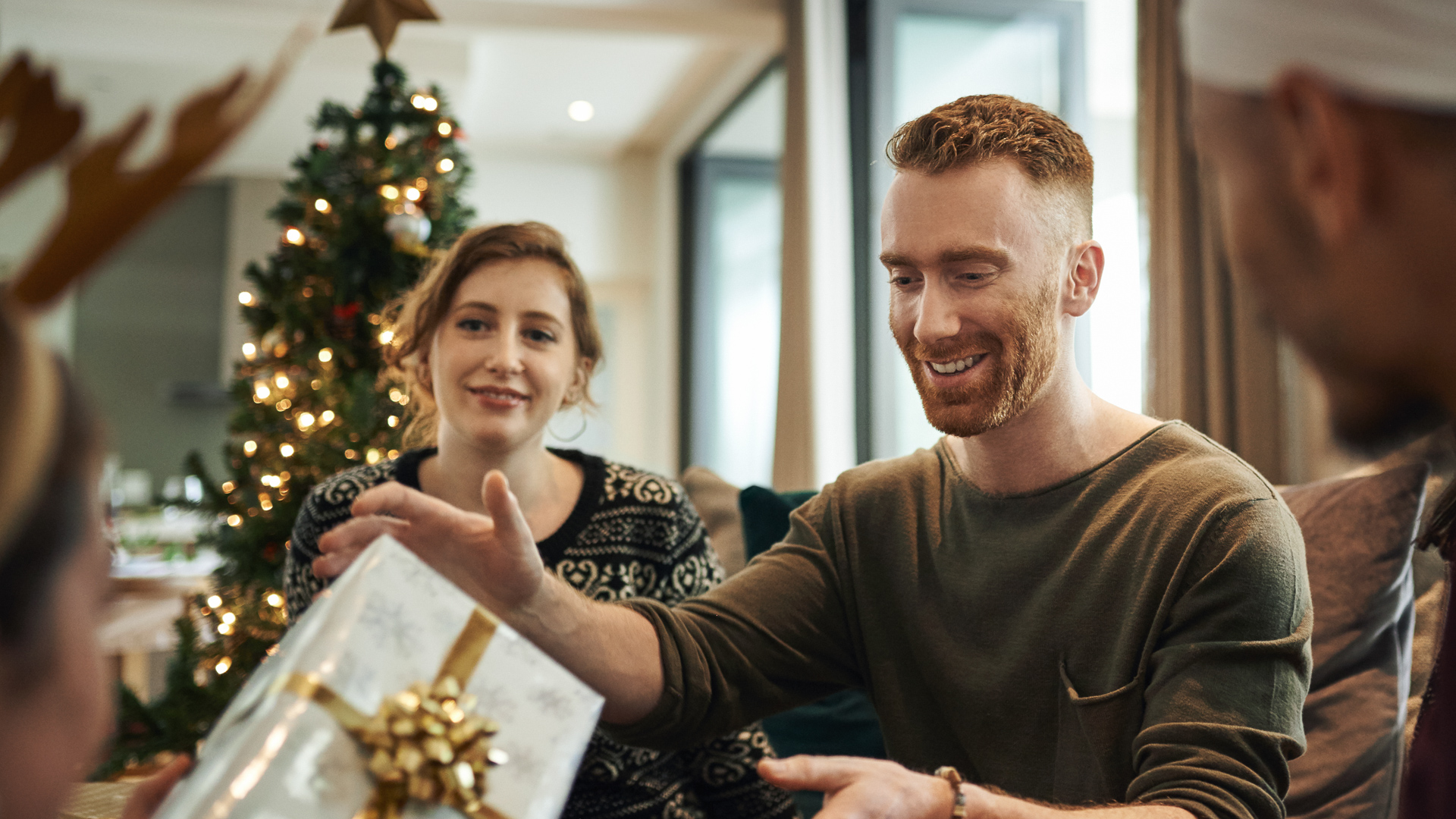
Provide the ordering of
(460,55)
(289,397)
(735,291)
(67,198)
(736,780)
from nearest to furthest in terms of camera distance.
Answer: (67,198), (736,780), (289,397), (460,55), (735,291)

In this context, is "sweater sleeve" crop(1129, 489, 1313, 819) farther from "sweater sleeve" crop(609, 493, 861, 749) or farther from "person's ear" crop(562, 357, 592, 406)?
"person's ear" crop(562, 357, 592, 406)

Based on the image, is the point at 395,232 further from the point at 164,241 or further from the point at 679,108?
the point at 164,241

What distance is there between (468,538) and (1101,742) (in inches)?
26.4

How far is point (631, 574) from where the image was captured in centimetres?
163

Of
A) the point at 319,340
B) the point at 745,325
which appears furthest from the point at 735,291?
the point at 319,340

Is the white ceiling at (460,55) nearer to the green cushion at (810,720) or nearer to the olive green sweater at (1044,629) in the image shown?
the green cushion at (810,720)

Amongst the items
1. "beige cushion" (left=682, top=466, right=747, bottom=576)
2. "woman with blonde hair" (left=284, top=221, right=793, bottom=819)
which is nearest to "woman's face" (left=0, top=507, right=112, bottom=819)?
"woman with blonde hair" (left=284, top=221, right=793, bottom=819)

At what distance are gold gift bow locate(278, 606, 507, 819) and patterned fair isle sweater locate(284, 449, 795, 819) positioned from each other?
773 mm

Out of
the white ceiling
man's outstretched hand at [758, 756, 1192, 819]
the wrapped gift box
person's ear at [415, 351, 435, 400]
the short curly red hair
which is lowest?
man's outstretched hand at [758, 756, 1192, 819]

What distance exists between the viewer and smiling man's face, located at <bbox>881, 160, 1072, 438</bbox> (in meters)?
1.18

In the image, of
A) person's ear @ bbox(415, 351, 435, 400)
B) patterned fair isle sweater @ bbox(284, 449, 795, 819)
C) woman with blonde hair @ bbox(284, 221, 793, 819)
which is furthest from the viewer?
person's ear @ bbox(415, 351, 435, 400)

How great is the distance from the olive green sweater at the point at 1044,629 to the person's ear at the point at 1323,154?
62cm

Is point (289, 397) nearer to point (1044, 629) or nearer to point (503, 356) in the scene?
point (503, 356)

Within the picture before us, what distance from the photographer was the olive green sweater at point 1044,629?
980mm
